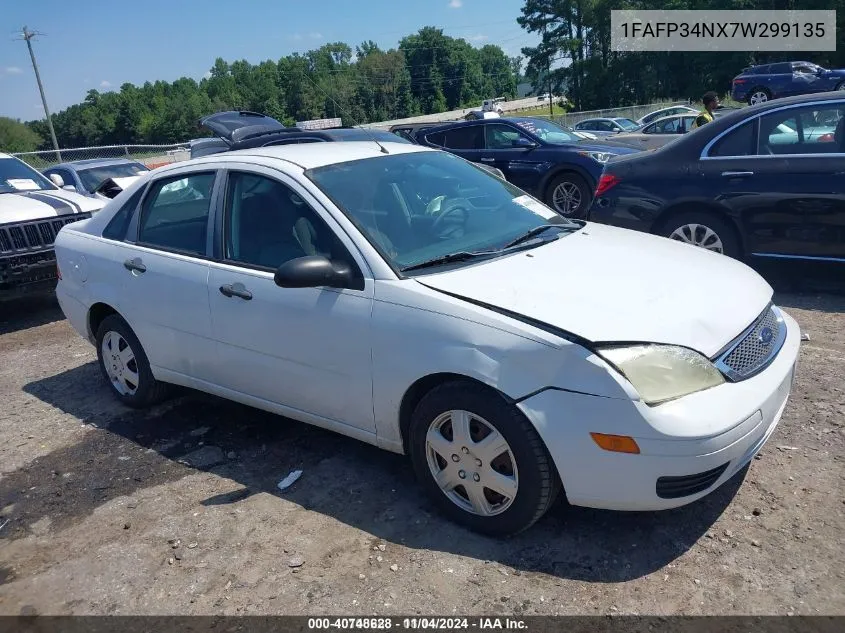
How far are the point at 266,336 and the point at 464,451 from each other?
4.20ft

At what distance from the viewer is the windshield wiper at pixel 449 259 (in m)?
3.34

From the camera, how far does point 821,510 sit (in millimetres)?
3129

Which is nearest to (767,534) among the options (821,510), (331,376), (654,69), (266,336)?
(821,510)

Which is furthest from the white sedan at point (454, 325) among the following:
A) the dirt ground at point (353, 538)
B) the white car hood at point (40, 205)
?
the white car hood at point (40, 205)

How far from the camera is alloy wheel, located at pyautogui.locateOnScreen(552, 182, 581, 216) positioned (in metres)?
10.4

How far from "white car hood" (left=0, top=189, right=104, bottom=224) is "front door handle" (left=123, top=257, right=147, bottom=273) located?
363cm

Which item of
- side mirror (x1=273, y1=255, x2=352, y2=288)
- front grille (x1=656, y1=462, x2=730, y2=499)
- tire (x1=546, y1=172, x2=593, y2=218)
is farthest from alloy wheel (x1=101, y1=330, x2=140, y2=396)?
tire (x1=546, y1=172, x2=593, y2=218)

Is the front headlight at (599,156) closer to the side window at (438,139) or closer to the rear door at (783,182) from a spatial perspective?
the side window at (438,139)

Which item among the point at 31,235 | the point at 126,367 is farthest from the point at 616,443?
the point at 31,235

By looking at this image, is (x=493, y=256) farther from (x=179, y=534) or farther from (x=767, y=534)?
(x=179, y=534)

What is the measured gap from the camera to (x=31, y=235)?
7402 millimetres

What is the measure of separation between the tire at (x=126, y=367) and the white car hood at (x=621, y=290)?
241 cm

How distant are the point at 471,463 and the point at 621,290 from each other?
99 cm

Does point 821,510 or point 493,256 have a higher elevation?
point 493,256
